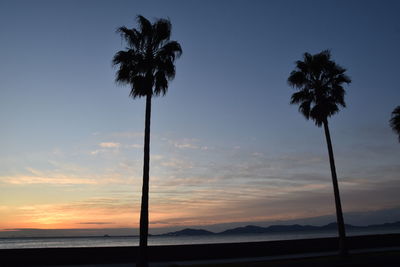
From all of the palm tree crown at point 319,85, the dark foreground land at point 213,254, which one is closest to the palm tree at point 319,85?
the palm tree crown at point 319,85

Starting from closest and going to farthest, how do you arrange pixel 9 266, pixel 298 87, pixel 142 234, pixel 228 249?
pixel 142 234, pixel 9 266, pixel 228 249, pixel 298 87

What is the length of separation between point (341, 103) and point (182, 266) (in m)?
17.5

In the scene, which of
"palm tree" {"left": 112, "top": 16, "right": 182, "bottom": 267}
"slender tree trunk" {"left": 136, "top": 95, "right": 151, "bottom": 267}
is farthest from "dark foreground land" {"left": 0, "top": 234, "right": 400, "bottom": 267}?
"palm tree" {"left": 112, "top": 16, "right": 182, "bottom": 267}

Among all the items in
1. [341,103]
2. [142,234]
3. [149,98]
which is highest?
[341,103]

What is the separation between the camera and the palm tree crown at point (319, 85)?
2778 centimetres

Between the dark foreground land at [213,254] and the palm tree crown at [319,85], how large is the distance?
1049cm

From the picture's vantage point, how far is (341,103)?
28.0 metres

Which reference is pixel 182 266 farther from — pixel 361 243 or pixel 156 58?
pixel 361 243

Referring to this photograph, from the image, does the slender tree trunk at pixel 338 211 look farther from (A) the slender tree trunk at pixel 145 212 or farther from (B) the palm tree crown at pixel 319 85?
(A) the slender tree trunk at pixel 145 212

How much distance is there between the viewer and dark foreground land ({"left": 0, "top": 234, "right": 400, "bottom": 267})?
20.9 metres

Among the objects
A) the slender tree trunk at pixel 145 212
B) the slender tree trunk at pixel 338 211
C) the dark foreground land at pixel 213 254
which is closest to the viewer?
the slender tree trunk at pixel 145 212

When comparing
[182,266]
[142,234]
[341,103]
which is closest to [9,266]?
[142,234]

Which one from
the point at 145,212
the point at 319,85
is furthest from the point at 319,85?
the point at 145,212

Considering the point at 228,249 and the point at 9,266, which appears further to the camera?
the point at 228,249
